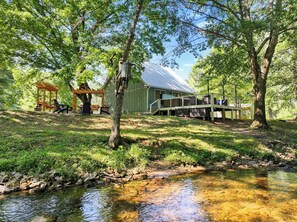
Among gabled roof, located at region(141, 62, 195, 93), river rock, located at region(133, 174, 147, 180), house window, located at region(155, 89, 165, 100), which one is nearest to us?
river rock, located at region(133, 174, 147, 180)

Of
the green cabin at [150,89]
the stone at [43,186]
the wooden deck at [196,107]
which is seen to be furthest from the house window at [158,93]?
the stone at [43,186]

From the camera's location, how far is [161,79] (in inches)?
915

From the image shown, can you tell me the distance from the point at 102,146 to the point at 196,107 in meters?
Result: 9.79

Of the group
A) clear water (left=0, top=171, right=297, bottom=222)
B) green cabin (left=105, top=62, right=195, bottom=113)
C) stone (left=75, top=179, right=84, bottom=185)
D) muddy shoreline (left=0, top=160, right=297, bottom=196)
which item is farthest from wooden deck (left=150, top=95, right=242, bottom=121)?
stone (left=75, top=179, right=84, bottom=185)

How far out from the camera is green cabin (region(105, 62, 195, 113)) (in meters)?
21.3

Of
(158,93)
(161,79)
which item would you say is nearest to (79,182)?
(158,93)

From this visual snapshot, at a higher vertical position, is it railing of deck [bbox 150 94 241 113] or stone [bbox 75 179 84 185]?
railing of deck [bbox 150 94 241 113]

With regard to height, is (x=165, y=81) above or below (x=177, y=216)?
above

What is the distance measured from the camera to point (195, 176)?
22.7 feet

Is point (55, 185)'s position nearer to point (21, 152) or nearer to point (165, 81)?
point (21, 152)

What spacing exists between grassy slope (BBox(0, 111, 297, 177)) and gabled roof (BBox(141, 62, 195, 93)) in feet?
31.5

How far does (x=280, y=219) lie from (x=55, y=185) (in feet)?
15.8

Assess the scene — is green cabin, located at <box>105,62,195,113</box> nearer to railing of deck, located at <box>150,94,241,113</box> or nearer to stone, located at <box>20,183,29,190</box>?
railing of deck, located at <box>150,94,241,113</box>

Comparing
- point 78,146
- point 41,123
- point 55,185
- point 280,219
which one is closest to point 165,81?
point 41,123
